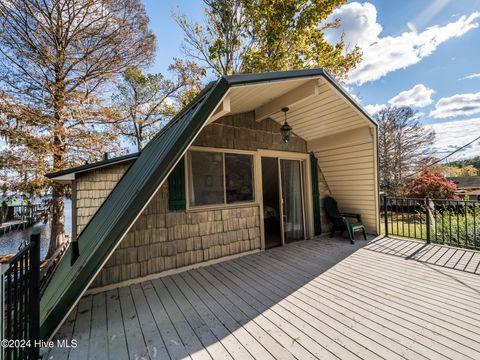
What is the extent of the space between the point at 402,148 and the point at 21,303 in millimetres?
17586

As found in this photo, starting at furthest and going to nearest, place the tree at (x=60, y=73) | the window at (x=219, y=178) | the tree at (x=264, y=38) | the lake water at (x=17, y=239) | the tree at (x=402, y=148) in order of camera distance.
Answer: the tree at (x=402, y=148), the lake water at (x=17, y=239), the tree at (x=264, y=38), the tree at (x=60, y=73), the window at (x=219, y=178)

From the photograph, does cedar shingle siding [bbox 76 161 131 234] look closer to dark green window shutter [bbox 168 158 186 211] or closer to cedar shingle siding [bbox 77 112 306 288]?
cedar shingle siding [bbox 77 112 306 288]

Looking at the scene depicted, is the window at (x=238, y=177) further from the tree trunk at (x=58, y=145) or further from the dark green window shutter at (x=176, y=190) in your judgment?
the tree trunk at (x=58, y=145)

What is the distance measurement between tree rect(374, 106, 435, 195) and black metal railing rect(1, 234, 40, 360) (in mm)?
16089

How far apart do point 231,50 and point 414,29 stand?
6612 mm

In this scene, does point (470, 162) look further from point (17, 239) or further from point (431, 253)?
point (17, 239)

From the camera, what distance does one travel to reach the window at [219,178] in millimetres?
3824

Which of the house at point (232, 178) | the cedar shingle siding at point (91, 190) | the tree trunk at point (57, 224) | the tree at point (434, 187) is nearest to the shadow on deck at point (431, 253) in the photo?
the house at point (232, 178)

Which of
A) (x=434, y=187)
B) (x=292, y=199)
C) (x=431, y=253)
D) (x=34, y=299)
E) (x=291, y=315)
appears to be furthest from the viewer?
(x=434, y=187)

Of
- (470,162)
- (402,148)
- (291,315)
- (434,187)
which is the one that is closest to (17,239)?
(291,315)

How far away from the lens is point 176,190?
3549 millimetres

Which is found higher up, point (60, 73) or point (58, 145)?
point (60, 73)

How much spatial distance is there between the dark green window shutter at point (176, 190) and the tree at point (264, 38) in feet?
21.3

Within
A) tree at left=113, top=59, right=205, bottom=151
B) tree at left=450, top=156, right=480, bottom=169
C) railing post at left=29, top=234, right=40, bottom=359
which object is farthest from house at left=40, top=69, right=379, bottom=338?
tree at left=450, top=156, right=480, bottom=169
